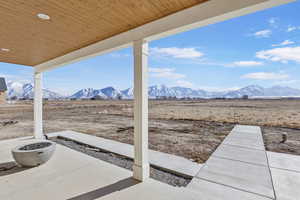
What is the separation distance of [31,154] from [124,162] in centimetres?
187

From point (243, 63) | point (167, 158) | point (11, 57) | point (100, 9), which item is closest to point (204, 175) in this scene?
point (167, 158)

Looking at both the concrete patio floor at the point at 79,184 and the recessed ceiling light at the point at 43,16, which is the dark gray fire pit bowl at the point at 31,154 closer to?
the concrete patio floor at the point at 79,184

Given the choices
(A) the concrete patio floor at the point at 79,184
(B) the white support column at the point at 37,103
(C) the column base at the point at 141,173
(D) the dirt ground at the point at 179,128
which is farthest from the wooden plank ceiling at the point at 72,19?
(D) the dirt ground at the point at 179,128

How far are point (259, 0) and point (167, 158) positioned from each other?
3210 millimetres

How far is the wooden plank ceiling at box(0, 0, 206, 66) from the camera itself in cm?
182

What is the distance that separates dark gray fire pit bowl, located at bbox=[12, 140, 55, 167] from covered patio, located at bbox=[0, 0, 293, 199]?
0.16 metres

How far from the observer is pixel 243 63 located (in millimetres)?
51719

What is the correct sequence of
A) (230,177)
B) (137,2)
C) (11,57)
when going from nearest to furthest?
(137,2)
(230,177)
(11,57)

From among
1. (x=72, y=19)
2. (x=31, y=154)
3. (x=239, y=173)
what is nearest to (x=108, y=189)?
(x=31, y=154)

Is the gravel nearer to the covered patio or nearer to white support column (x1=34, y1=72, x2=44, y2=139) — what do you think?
the covered patio

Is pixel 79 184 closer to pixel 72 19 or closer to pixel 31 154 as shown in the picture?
pixel 31 154

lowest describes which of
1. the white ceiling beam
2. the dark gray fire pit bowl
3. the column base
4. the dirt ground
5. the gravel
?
the dirt ground

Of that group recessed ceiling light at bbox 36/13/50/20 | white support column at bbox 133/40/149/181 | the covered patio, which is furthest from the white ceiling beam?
recessed ceiling light at bbox 36/13/50/20

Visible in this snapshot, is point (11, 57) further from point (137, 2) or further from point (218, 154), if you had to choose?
point (218, 154)
